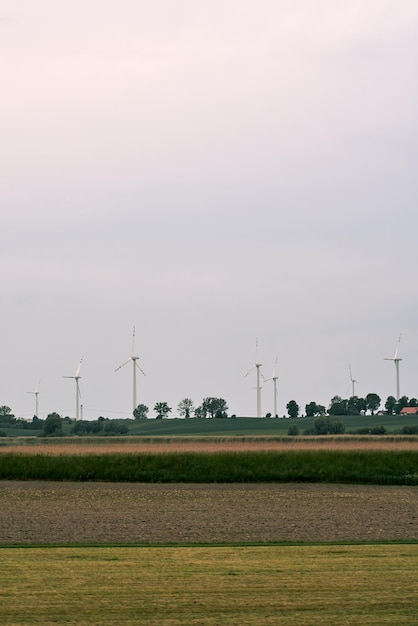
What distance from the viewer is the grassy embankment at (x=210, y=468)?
168 ft

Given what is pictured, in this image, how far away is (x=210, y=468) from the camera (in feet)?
171

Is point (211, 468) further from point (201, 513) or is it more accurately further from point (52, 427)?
point (52, 427)

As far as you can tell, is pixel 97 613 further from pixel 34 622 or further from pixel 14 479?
pixel 14 479

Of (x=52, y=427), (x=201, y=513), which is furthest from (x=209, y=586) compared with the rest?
(x=52, y=427)

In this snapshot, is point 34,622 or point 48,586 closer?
point 34,622

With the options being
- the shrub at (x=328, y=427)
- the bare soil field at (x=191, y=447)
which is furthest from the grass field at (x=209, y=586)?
the shrub at (x=328, y=427)

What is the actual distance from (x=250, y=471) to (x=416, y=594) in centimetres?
3604

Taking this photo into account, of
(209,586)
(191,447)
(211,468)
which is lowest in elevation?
(209,586)

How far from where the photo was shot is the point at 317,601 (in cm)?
1508

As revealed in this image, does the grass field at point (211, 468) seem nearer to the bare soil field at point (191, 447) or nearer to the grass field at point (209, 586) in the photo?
the bare soil field at point (191, 447)

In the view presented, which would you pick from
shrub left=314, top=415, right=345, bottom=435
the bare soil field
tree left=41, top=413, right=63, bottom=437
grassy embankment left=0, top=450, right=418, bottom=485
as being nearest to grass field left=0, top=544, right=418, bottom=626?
grassy embankment left=0, top=450, right=418, bottom=485

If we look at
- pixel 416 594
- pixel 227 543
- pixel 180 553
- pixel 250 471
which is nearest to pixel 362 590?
pixel 416 594

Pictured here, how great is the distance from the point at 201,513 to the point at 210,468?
19212mm

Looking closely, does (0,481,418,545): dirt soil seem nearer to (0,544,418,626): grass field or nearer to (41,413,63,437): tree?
(0,544,418,626): grass field
